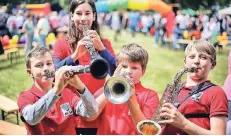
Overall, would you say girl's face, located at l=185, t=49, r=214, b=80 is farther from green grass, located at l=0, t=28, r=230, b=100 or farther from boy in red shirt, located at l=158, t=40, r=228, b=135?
green grass, located at l=0, t=28, r=230, b=100

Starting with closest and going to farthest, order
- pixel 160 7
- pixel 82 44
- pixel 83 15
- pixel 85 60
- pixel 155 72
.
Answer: pixel 82 44
pixel 83 15
pixel 85 60
pixel 155 72
pixel 160 7

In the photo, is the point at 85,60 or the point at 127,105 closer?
the point at 127,105

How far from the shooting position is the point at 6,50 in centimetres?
1016

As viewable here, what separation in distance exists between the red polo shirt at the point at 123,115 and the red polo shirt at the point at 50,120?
18 cm

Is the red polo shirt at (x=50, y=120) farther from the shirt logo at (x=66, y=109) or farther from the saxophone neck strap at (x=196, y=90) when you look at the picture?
the saxophone neck strap at (x=196, y=90)

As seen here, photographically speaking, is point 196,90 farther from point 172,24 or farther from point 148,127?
point 172,24

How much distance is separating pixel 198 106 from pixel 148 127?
1.09 feet

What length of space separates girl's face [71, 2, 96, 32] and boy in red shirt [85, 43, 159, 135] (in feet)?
1.34

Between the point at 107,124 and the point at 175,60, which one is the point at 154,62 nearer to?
the point at 175,60

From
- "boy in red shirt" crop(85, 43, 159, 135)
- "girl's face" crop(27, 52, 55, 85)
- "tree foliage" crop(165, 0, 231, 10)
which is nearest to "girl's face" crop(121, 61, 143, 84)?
"boy in red shirt" crop(85, 43, 159, 135)

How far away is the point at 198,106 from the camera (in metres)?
2.29

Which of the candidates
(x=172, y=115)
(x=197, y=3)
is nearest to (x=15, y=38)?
(x=197, y=3)

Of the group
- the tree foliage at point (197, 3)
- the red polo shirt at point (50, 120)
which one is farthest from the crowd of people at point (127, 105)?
the tree foliage at point (197, 3)

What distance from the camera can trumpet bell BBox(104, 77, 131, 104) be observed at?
2.08m
